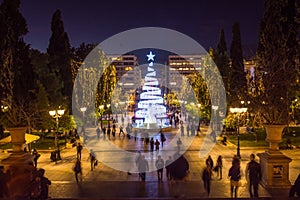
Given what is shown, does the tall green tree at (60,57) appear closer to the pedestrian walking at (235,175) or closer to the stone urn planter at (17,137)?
the stone urn planter at (17,137)

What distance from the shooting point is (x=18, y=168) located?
15156 millimetres

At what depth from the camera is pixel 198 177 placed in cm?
1997

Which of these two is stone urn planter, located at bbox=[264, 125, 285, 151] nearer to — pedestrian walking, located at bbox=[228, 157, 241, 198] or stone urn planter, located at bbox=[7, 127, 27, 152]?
pedestrian walking, located at bbox=[228, 157, 241, 198]

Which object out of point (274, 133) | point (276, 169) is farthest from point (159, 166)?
point (274, 133)

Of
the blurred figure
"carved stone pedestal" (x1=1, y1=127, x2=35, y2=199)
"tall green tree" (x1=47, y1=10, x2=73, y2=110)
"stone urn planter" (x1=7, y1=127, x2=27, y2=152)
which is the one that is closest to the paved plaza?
the blurred figure

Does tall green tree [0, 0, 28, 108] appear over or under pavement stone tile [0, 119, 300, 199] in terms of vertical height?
over

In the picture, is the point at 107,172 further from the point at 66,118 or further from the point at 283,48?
the point at 66,118

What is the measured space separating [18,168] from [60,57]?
113 feet

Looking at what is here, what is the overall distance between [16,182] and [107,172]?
756 centimetres

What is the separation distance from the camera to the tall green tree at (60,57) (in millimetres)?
45513

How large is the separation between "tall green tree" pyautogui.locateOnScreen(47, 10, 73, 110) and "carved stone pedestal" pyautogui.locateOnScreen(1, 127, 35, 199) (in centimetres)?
2616

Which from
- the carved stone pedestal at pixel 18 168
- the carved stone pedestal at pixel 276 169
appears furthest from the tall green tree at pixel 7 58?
the carved stone pedestal at pixel 276 169

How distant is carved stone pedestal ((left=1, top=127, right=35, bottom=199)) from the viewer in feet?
46.8

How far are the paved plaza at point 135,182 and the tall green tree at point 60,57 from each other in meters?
15.8
